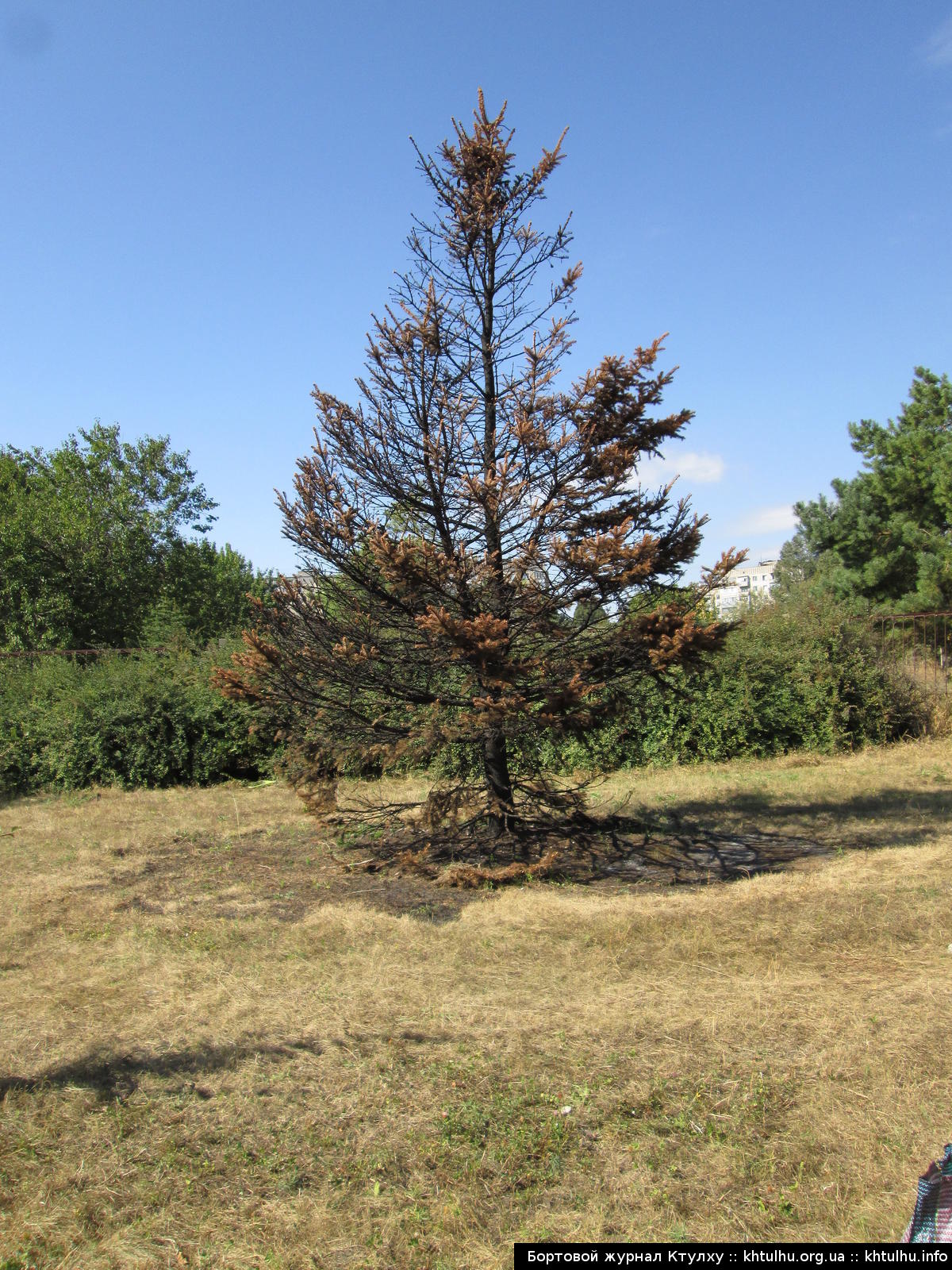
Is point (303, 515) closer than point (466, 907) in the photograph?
No

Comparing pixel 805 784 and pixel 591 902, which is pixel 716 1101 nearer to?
pixel 591 902

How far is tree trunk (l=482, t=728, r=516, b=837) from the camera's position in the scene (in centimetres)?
814

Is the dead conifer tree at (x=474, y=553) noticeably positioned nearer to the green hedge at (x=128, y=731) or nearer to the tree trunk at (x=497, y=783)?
the tree trunk at (x=497, y=783)

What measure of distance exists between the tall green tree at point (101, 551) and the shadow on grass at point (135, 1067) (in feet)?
55.3

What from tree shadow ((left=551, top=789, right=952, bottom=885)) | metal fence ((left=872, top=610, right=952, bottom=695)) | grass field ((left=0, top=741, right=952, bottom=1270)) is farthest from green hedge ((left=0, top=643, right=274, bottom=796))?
metal fence ((left=872, top=610, right=952, bottom=695))

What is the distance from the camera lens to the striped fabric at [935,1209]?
6.91 ft

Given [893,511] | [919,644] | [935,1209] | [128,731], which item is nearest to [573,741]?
[128,731]

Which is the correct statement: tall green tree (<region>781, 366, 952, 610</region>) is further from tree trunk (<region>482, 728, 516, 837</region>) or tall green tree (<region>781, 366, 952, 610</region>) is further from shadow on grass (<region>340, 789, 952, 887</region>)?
tree trunk (<region>482, 728, 516, 837</region>)

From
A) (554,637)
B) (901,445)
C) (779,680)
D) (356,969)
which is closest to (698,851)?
(554,637)

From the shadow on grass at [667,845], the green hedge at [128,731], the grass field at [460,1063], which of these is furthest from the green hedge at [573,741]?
the grass field at [460,1063]

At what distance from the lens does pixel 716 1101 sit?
3.75 metres

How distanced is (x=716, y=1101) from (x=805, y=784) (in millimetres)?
9182

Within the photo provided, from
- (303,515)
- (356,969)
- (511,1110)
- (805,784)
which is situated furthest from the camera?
(805,784)

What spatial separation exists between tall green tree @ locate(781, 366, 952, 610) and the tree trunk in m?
17.4
